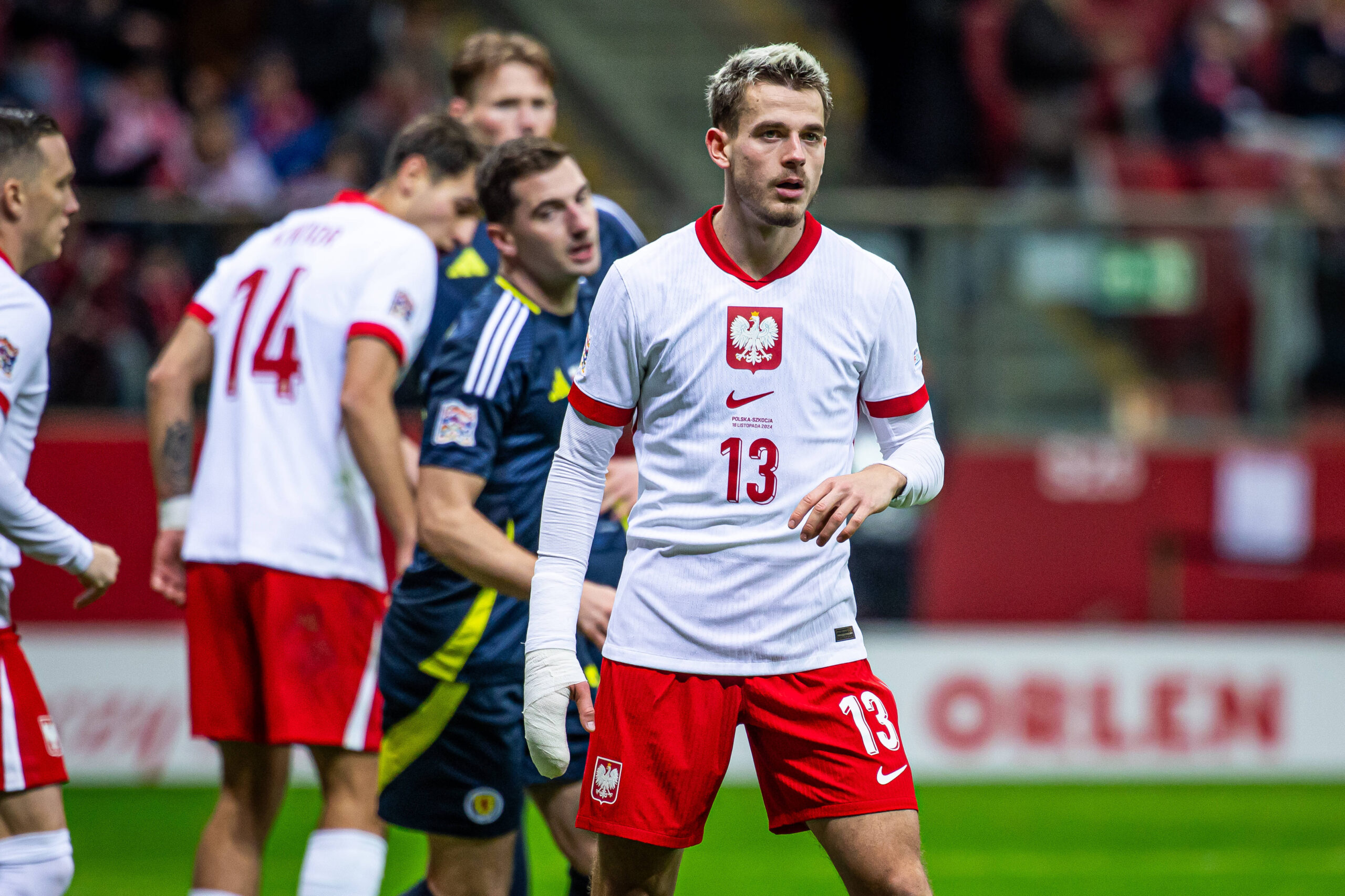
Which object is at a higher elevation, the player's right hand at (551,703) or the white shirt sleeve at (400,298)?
the white shirt sleeve at (400,298)

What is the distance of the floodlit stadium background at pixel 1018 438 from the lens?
8461 mm

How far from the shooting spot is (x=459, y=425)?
14.0 feet

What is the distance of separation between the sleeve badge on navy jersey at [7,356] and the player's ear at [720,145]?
1.81 m

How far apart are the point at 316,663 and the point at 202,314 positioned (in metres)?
1.13

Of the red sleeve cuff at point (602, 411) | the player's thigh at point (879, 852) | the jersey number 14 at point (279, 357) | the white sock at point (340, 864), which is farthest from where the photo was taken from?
the jersey number 14 at point (279, 357)

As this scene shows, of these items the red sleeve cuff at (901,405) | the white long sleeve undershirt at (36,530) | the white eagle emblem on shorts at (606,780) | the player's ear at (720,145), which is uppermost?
the player's ear at (720,145)

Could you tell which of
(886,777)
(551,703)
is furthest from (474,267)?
(886,777)

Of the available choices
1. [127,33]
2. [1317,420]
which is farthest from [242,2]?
[1317,420]

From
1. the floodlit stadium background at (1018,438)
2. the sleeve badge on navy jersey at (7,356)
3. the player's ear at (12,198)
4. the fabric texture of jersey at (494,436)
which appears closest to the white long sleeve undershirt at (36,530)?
the sleeve badge on navy jersey at (7,356)

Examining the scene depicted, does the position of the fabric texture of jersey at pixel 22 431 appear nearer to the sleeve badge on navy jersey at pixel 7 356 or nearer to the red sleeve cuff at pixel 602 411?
the sleeve badge on navy jersey at pixel 7 356

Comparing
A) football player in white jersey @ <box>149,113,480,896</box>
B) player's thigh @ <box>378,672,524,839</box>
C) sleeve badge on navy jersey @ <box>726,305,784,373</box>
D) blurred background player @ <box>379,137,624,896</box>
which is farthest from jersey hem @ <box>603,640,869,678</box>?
football player in white jersey @ <box>149,113,480,896</box>

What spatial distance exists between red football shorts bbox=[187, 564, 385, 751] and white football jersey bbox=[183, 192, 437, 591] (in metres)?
0.06

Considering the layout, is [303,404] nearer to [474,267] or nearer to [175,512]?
[175,512]

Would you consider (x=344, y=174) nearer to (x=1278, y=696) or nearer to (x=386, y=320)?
(x=386, y=320)
